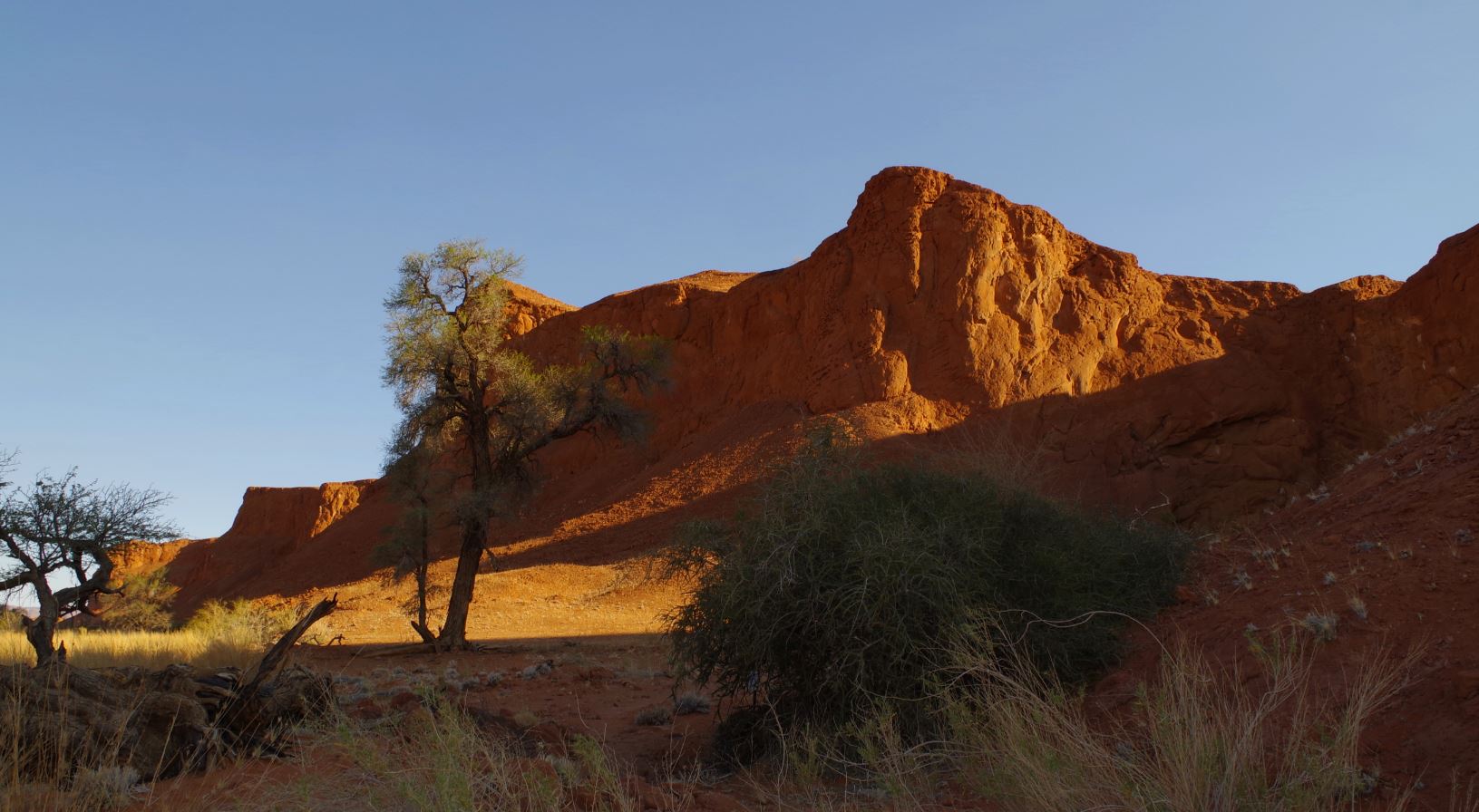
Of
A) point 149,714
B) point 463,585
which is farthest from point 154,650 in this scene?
point 149,714

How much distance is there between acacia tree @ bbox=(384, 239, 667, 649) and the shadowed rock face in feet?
33.8

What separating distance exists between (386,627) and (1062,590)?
54.7ft

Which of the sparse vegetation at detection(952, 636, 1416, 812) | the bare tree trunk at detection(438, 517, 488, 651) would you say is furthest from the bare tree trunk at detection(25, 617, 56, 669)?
the bare tree trunk at detection(438, 517, 488, 651)

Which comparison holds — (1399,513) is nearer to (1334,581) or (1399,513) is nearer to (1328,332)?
(1334,581)

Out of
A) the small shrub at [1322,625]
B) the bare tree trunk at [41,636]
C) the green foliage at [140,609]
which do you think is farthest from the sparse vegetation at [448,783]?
the green foliage at [140,609]

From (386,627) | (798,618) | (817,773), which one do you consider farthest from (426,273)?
(817,773)

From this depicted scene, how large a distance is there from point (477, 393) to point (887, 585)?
502 inches

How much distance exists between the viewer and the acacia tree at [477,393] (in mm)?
17078

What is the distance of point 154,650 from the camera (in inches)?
501

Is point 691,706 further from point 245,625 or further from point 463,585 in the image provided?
point 245,625

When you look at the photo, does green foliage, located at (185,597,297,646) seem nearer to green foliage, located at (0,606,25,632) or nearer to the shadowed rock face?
green foliage, located at (0,606,25,632)

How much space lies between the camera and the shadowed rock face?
28.9 meters

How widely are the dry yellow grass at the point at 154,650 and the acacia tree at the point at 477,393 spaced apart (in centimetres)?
407

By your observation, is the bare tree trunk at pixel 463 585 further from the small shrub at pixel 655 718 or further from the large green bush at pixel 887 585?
the large green bush at pixel 887 585
